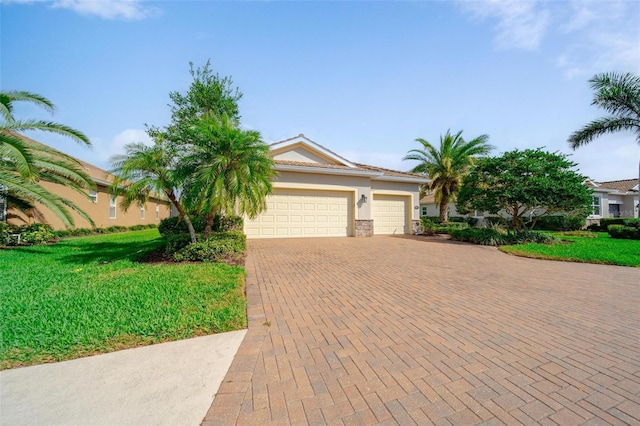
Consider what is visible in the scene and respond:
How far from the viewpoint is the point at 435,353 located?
116 inches

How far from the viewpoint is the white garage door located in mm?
16641

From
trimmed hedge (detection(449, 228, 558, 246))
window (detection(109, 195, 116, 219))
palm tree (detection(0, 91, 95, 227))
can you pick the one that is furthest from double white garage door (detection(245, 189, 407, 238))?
window (detection(109, 195, 116, 219))

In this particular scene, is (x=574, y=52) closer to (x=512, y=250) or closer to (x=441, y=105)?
(x=441, y=105)

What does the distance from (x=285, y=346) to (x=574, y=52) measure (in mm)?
12170

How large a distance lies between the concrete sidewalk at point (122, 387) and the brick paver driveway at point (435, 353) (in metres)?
0.23

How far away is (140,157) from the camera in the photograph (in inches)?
287

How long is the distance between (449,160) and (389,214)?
6.27 meters

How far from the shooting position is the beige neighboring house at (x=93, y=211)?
41.4 ft

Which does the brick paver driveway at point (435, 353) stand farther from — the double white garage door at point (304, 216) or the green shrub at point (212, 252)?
the double white garage door at point (304, 216)

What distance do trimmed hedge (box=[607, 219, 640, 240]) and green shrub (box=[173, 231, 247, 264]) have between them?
2057 centimetres

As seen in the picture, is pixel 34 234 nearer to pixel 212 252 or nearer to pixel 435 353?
pixel 212 252

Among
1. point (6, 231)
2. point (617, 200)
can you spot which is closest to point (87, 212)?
point (6, 231)

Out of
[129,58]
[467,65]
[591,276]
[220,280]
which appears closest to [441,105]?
[467,65]

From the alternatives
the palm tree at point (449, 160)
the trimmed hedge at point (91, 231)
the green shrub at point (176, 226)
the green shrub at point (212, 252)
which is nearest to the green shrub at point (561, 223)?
the palm tree at point (449, 160)
